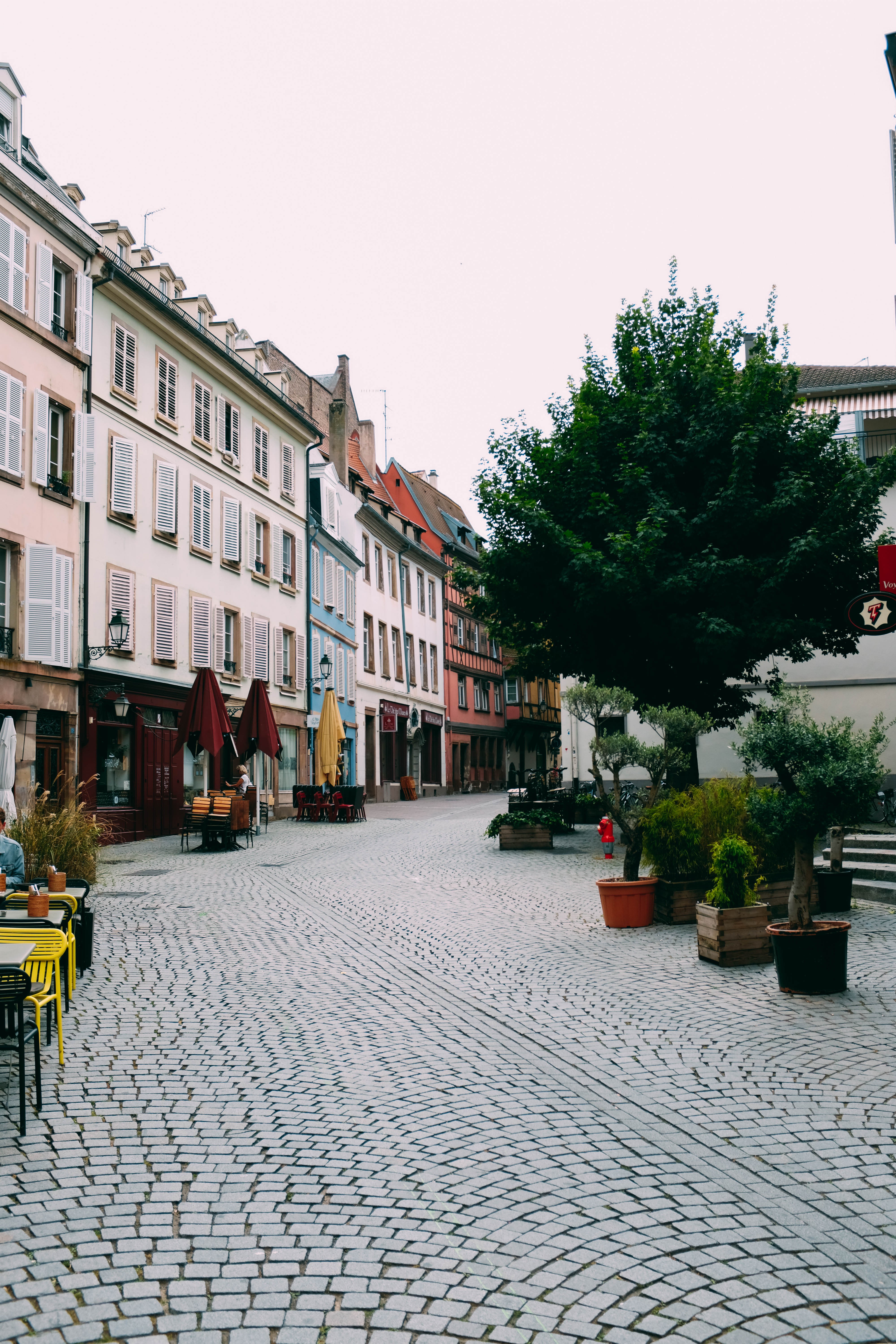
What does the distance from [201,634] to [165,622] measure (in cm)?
199

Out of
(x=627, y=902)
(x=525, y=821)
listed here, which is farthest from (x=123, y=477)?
(x=627, y=902)

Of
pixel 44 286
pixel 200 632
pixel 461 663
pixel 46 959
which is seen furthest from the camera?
pixel 461 663

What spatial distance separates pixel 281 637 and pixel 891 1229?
3133 cm

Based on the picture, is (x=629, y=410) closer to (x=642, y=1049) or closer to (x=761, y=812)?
(x=761, y=812)

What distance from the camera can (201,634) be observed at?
28.8m

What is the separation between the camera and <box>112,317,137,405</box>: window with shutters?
2553 centimetres

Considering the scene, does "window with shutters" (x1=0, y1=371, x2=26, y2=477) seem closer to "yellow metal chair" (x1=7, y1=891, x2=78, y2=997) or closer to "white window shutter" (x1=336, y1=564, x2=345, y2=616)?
"yellow metal chair" (x1=7, y1=891, x2=78, y2=997)

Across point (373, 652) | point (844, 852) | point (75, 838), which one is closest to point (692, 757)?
point (844, 852)

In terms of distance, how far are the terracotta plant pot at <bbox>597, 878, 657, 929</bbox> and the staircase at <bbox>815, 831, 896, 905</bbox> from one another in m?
2.04

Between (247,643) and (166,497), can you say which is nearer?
(166,497)

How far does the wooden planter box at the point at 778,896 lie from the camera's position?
A: 36.5 feet

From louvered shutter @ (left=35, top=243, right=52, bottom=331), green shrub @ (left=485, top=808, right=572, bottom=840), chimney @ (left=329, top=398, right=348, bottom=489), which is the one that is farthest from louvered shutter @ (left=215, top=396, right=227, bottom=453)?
green shrub @ (left=485, top=808, right=572, bottom=840)

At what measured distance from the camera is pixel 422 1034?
749 cm

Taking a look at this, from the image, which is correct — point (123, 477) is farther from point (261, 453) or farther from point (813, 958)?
point (813, 958)
